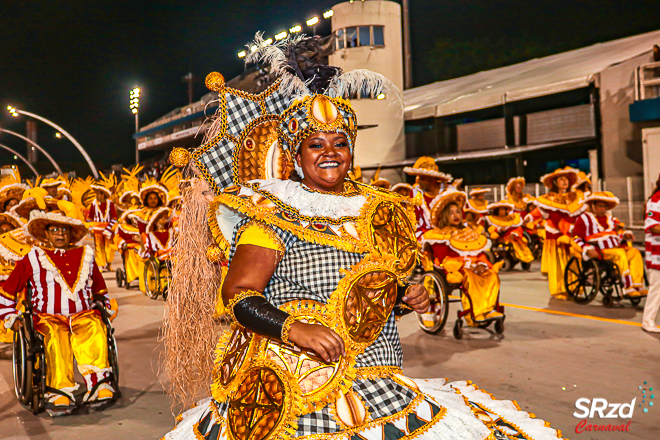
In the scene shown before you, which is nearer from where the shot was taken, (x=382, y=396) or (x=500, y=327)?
(x=382, y=396)

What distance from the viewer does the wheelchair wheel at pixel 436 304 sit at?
334 inches

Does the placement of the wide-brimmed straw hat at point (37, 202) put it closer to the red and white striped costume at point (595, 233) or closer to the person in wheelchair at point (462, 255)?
the person in wheelchair at point (462, 255)

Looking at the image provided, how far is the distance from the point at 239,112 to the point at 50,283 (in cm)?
372

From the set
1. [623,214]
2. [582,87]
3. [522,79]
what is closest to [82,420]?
[623,214]

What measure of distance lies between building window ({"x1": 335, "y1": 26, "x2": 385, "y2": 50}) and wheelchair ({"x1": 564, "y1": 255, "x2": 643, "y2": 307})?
23.1m

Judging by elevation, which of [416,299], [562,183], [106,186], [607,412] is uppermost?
[106,186]

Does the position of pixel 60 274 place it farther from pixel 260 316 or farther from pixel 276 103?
pixel 260 316

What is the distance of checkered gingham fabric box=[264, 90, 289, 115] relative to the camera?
2.98 metres

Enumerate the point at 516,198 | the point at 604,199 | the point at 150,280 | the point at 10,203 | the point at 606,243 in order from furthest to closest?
the point at 516,198 → the point at 150,280 → the point at 10,203 → the point at 604,199 → the point at 606,243

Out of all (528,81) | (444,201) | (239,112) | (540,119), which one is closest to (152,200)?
(444,201)

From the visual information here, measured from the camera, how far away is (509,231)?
15.5m

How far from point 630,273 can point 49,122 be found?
89.8ft

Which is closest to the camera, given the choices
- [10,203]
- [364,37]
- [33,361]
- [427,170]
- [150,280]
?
[33,361]

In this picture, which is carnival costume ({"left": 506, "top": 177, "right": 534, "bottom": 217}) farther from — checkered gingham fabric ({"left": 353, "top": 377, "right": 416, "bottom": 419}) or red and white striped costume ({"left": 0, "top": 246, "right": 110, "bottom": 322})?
checkered gingham fabric ({"left": 353, "top": 377, "right": 416, "bottom": 419})
